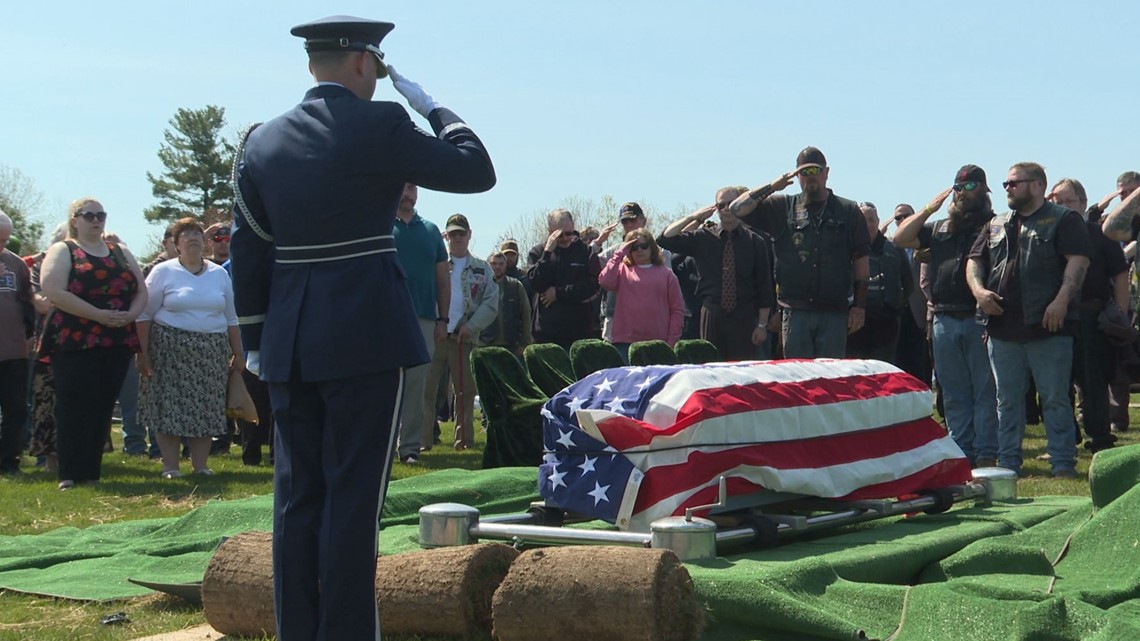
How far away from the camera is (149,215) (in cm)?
6806

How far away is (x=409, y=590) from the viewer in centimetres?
481

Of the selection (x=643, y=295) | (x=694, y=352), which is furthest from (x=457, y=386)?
(x=694, y=352)

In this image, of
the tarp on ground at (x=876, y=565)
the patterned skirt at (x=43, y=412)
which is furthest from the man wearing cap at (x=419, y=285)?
the tarp on ground at (x=876, y=565)

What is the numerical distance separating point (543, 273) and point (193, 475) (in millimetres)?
4007

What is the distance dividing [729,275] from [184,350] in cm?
428

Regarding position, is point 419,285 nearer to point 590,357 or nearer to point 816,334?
point 590,357

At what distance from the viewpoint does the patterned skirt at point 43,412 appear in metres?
11.6

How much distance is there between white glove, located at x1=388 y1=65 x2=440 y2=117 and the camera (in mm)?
4418

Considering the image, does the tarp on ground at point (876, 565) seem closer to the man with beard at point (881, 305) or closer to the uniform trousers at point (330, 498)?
the uniform trousers at point (330, 498)

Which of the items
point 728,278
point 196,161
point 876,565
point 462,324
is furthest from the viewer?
point 196,161

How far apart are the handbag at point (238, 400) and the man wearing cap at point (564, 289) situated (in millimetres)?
3482

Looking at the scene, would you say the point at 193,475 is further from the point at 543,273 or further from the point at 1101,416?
the point at 1101,416

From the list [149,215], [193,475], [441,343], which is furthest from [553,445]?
[149,215]

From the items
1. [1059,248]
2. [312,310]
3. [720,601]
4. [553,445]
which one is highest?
[1059,248]
